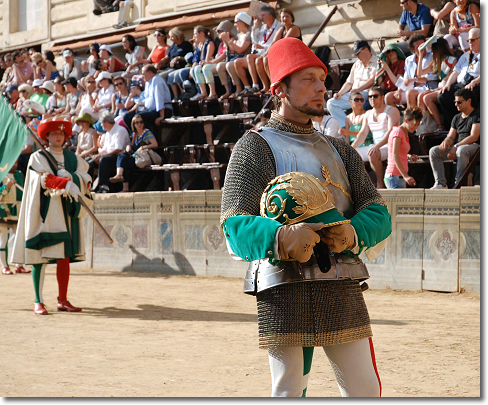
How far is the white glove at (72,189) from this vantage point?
21.5ft

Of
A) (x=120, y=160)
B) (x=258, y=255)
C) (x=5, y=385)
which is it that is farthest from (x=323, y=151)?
(x=120, y=160)

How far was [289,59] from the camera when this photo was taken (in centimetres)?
242

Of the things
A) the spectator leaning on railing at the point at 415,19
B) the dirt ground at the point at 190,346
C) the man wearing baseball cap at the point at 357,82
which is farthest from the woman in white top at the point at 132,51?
the dirt ground at the point at 190,346

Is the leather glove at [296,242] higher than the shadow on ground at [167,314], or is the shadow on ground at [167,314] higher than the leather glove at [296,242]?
the leather glove at [296,242]

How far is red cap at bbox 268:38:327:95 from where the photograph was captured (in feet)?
7.88

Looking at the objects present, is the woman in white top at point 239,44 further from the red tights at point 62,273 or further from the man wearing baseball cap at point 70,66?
the red tights at point 62,273

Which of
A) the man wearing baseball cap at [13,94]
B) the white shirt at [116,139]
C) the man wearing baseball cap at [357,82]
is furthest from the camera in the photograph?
the man wearing baseball cap at [13,94]

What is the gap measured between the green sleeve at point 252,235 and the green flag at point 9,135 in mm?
4819

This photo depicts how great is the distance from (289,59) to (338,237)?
70cm

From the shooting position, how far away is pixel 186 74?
12375mm

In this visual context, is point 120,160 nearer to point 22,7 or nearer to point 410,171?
point 410,171

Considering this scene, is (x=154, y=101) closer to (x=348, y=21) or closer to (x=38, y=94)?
(x=348, y=21)

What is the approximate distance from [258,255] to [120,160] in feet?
32.0

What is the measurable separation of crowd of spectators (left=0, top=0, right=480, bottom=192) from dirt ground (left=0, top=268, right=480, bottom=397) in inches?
84.1
